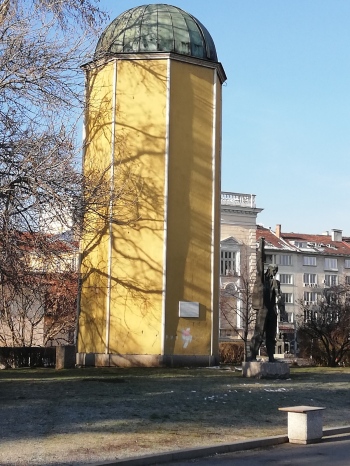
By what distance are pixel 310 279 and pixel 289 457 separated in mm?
78948

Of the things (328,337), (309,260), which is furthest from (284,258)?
(328,337)

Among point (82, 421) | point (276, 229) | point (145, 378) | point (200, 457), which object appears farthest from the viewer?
point (276, 229)

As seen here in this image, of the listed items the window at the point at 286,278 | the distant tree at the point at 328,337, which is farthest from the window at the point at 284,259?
the distant tree at the point at 328,337

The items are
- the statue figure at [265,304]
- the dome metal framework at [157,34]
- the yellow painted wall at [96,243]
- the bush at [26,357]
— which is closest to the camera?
the statue figure at [265,304]

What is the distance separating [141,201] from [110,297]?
364cm

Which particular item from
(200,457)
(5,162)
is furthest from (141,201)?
(200,457)

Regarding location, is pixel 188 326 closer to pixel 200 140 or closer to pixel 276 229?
pixel 200 140

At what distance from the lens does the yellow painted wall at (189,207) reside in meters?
26.9

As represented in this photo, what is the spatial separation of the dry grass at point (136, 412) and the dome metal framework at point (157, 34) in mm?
13049

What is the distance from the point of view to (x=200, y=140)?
28141 millimetres

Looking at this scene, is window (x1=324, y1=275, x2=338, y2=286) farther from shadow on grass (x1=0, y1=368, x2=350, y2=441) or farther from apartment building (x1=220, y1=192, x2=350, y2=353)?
shadow on grass (x1=0, y1=368, x2=350, y2=441)

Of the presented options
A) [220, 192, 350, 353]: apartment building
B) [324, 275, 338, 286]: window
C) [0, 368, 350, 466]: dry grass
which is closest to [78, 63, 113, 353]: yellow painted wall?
[0, 368, 350, 466]: dry grass

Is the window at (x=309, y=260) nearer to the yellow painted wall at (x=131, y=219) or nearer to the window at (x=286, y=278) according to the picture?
the window at (x=286, y=278)

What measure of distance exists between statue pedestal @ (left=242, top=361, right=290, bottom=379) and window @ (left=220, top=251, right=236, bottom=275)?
45606mm
